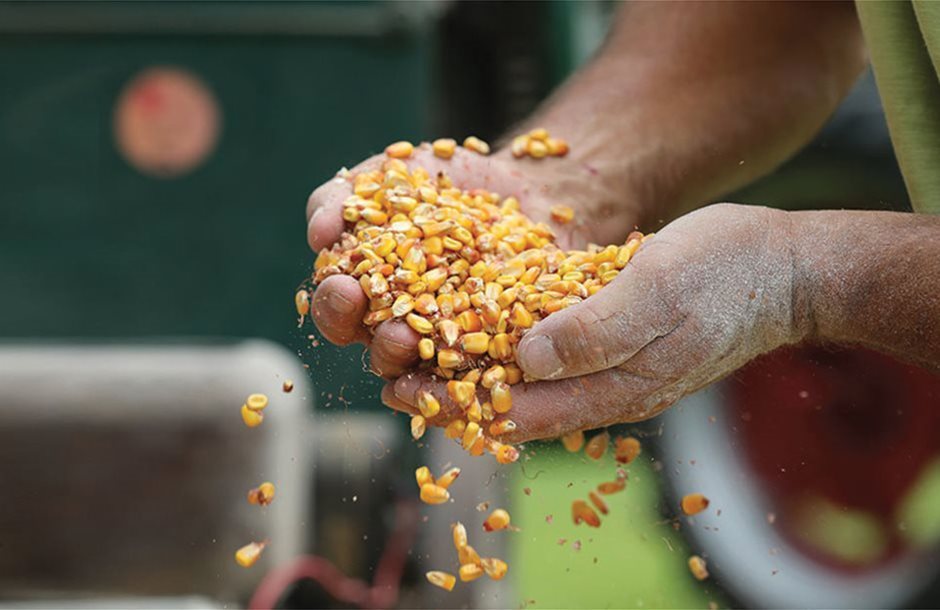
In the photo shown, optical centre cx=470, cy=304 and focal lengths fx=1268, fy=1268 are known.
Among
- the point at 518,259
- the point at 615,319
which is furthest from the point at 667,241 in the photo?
the point at 518,259

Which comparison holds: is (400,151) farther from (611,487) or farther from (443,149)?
(611,487)

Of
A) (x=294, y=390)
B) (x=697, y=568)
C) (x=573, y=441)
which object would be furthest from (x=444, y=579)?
(x=294, y=390)

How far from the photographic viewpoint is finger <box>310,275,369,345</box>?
1.27 metres

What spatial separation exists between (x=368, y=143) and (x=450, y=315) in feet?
6.00

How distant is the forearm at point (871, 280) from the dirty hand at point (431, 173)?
1.26 feet

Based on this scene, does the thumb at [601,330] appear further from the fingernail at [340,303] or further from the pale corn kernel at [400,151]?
the pale corn kernel at [400,151]

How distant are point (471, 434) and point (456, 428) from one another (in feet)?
0.09

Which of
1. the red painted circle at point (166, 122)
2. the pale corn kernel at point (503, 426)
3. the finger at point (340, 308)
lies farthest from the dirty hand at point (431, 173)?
the red painted circle at point (166, 122)

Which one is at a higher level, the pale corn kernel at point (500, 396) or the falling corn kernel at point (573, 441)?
the pale corn kernel at point (500, 396)

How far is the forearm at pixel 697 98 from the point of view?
1.64 meters

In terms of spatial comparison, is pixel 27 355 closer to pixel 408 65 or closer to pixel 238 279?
pixel 238 279

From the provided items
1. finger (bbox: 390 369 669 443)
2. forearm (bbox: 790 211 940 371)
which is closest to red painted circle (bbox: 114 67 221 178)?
finger (bbox: 390 369 669 443)

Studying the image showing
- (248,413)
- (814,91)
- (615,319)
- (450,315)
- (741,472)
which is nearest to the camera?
(615,319)

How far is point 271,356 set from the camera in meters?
2.13
